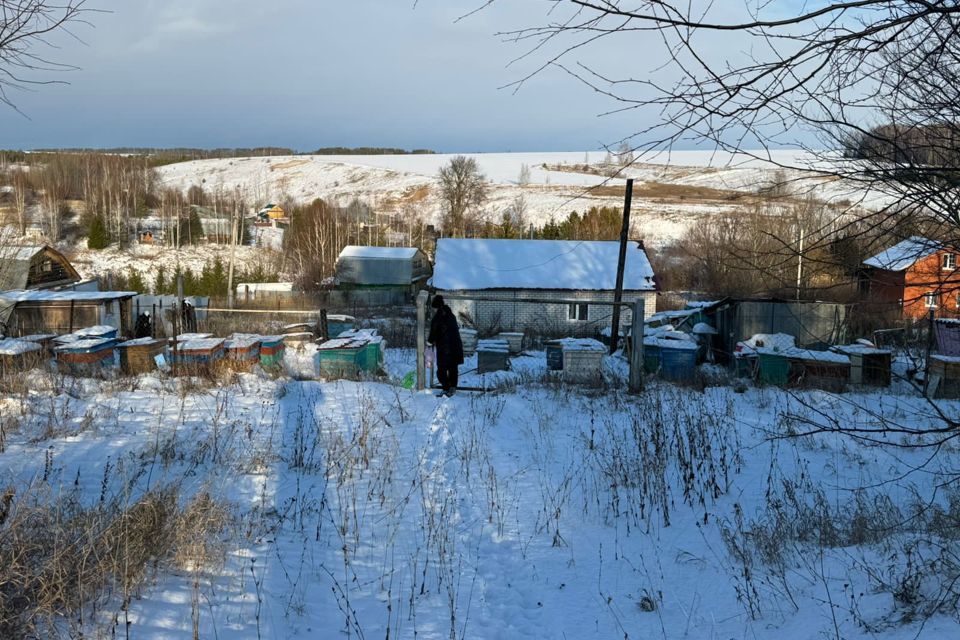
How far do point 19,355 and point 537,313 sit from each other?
25.2 metres

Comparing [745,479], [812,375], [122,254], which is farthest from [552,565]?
[122,254]

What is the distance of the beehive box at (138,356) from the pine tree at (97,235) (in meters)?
64.0

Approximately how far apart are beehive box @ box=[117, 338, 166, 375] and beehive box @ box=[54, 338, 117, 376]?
0.40m

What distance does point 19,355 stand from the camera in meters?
14.9

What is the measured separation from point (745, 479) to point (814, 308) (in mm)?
17434

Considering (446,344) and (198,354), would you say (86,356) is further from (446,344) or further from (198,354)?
Answer: (446,344)

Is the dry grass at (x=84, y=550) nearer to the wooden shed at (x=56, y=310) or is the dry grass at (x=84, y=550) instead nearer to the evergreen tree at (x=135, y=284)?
the wooden shed at (x=56, y=310)

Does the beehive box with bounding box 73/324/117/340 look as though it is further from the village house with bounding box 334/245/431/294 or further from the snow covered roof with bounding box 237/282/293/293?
the village house with bounding box 334/245/431/294

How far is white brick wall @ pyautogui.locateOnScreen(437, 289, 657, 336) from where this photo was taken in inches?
1410

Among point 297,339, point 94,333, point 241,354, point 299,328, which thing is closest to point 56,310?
point 299,328

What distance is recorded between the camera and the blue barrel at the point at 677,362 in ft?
56.2

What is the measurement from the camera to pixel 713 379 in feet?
52.8

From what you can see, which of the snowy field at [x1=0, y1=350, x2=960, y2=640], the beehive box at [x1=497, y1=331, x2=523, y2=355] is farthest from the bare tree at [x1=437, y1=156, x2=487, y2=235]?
the snowy field at [x1=0, y1=350, x2=960, y2=640]

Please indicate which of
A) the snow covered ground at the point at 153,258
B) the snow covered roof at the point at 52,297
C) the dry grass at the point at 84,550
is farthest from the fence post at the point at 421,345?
the snow covered ground at the point at 153,258
